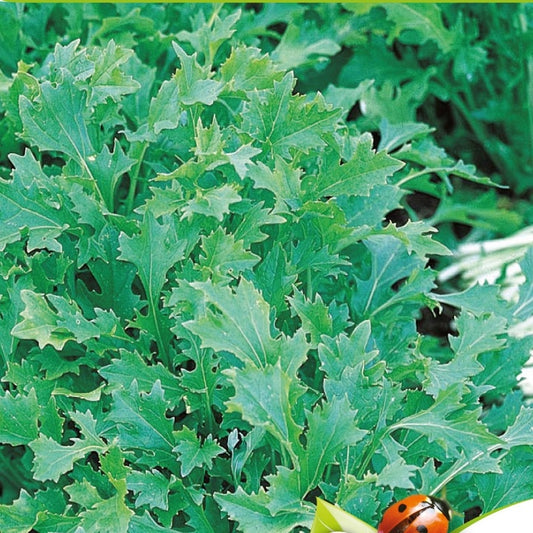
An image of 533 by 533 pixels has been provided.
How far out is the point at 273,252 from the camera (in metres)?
1.65

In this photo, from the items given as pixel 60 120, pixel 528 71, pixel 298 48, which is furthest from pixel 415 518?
pixel 528 71

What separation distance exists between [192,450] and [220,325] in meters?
0.24

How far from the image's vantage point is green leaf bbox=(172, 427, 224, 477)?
1461 millimetres

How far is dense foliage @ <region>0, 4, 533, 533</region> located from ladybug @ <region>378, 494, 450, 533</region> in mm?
33

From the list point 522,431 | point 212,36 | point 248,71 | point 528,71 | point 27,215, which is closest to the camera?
point 522,431

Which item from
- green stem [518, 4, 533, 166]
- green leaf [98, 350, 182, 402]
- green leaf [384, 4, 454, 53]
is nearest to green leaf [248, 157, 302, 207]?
green leaf [98, 350, 182, 402]

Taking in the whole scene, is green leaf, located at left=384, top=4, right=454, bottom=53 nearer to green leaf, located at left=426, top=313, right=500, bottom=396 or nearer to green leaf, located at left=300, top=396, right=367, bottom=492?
green leaf, located at left=426, top=313, right=500, bottom=396

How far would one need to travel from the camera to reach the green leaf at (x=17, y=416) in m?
1.55

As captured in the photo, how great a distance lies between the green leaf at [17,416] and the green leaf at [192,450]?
10.4 inches

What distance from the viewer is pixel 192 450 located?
148cm

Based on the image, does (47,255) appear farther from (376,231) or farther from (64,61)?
(376,231)

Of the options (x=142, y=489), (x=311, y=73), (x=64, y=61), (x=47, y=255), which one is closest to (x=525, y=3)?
(x=311, y=73)

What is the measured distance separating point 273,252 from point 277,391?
0.38m

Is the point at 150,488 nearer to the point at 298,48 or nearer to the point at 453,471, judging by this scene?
the point at 453,471
